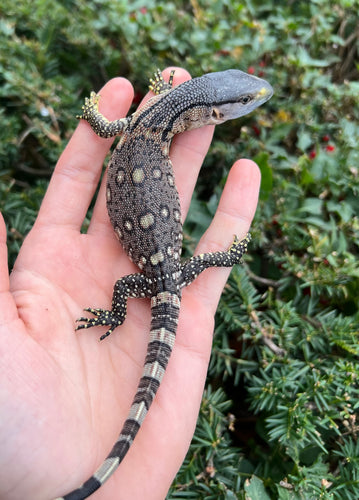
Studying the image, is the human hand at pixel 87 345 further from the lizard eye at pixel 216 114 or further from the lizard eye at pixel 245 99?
the lizard eye at pixel 245 99

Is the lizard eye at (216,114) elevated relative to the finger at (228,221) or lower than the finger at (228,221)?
elevated

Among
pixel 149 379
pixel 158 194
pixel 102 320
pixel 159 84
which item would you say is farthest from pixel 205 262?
pixel 159 84

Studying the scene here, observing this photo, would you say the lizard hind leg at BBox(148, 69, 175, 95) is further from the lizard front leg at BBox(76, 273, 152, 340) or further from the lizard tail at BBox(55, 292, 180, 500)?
the lizard tail at BBox(55, 292, 180, 500)

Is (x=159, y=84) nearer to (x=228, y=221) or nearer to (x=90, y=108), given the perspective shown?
(x=90, y=108)

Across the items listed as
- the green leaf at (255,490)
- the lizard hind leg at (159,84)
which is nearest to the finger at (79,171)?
the lizard hind leg at (159,84)

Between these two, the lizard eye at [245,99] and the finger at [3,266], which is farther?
the lizard eye at [245,99]

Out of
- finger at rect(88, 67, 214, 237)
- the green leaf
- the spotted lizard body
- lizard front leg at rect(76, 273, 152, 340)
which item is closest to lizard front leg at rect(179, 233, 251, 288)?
the spotted lizard body
